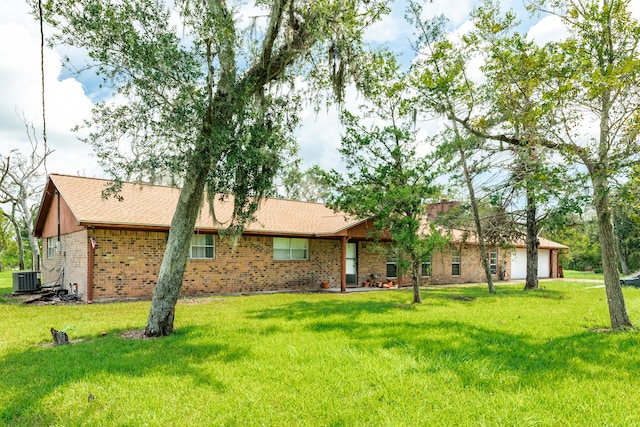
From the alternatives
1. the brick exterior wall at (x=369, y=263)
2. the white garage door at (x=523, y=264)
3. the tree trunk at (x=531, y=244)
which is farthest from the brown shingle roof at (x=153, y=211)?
the white garage door at (x=523, y=264)

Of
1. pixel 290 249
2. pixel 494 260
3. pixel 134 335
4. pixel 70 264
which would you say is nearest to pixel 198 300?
pixel 290 249

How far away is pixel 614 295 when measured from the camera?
797 cm

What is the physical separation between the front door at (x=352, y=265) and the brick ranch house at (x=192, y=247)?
0.16 ft

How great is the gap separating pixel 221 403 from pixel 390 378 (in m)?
2.11

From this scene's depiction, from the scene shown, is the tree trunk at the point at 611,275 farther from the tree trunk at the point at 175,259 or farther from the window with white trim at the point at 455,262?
the window with white trim at the point at 455,262

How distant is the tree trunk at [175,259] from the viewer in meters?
7.53

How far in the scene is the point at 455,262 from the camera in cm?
2295

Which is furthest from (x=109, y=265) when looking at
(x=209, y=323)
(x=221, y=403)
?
(x=221, y=403)

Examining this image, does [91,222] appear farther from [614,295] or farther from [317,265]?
[614,295]

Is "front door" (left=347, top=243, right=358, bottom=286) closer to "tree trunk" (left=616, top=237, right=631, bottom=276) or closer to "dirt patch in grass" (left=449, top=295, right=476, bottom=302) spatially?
"dirt patch in grass" (left=449, top=295, right=476, bottom=302)

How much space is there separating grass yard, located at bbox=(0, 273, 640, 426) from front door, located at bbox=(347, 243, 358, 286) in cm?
966

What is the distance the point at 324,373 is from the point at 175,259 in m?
3.88

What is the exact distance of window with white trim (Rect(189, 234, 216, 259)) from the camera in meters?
14.7

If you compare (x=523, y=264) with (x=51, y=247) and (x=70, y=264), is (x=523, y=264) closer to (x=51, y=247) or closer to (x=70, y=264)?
(x=70, y=264)
